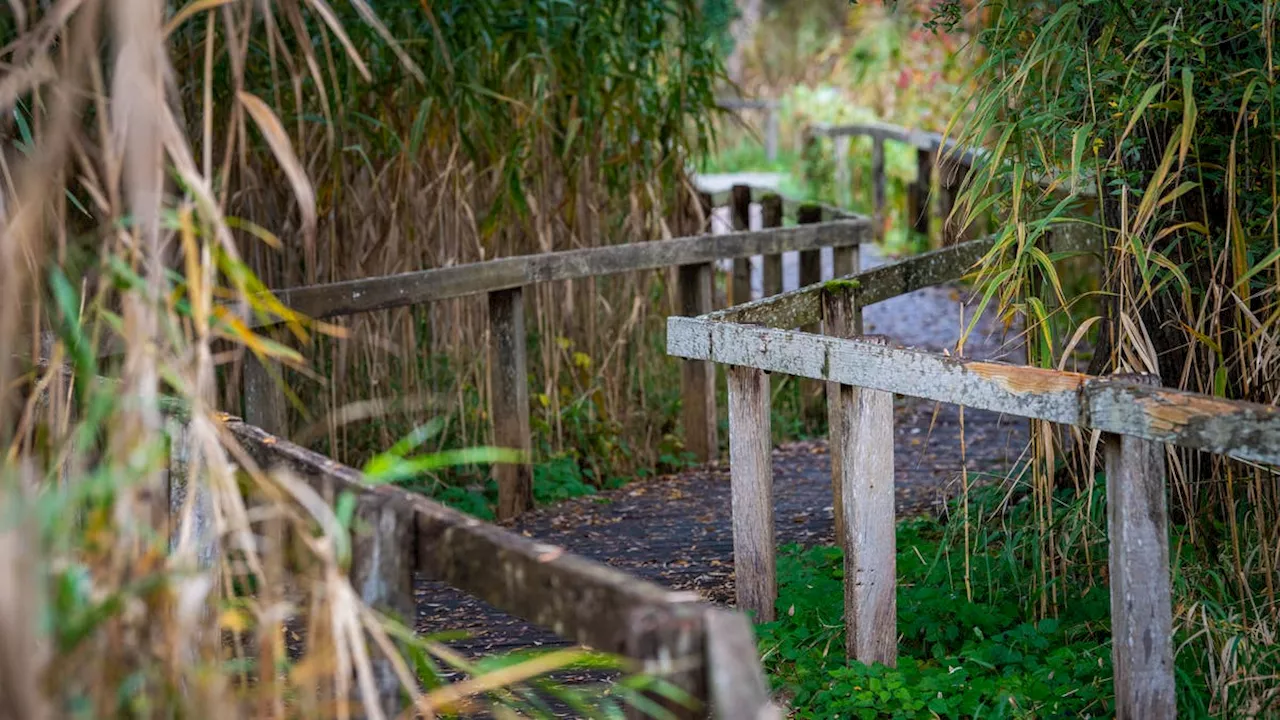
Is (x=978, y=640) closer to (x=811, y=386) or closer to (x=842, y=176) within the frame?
(x=811, y=386)

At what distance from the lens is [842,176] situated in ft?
47.1

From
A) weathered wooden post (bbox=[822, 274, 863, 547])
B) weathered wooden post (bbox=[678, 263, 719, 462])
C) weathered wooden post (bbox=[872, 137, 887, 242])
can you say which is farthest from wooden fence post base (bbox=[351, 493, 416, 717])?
weathered wooden post (bbox=[872, 137, 887, 242])

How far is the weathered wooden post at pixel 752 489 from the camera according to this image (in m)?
4.03

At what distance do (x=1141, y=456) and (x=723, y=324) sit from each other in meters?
1.34

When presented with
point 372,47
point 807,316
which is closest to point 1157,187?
point 807,316

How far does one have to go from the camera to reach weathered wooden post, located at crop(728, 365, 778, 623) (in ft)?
13.2

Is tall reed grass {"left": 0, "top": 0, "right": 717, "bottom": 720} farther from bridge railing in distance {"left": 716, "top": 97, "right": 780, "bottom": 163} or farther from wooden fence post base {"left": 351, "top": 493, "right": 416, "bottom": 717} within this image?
bridge railing in distance {"left": 716, "top": 97, "right": 780, "bottom": 163}

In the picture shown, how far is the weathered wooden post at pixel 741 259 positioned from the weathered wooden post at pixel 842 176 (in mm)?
6638

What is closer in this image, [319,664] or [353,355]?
[319,664]

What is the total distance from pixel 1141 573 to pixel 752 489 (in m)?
1.28

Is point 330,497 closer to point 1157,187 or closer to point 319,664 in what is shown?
point 319,664

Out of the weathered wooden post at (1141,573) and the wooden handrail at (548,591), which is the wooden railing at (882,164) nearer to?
the weathered wooden post at (1141,573)

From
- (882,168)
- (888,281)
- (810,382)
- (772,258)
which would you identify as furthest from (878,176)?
(888,281)

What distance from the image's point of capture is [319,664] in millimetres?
1695
